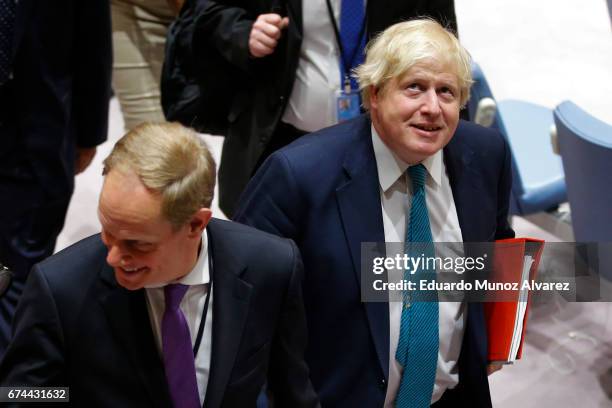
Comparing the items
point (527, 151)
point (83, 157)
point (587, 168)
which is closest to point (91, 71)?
point (83, 157)

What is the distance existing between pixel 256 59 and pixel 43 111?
68 cm

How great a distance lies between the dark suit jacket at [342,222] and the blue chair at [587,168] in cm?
60

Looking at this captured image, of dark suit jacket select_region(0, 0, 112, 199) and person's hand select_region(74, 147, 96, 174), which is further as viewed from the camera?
person's hand select_region(74, 147, 96, 174)

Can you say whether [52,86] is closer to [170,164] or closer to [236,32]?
[236,32]

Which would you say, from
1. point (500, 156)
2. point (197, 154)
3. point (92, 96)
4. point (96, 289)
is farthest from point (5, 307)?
A: point (500, 156)

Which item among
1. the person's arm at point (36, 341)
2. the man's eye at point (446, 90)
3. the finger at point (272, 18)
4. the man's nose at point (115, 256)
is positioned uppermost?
the finger at point (272, 18)

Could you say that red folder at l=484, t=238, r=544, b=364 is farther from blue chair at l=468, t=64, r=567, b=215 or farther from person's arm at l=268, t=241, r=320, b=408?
blue chair at l=468, t=64, r=567, b=215

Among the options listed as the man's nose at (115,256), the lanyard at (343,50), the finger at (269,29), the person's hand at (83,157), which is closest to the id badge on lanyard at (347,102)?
the lanyard at (343,50)

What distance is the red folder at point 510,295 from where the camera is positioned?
7.76ft

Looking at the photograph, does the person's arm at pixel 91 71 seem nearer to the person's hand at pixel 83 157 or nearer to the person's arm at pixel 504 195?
the person's hand at pixel 83 157

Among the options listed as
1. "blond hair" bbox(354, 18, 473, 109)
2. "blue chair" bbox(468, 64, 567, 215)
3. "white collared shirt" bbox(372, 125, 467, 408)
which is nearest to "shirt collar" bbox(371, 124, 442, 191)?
"white collared shirt" bbox(372, 125, 467, 408)

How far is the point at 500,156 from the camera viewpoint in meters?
2.37

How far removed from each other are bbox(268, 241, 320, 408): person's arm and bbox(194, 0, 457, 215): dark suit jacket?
945 mm

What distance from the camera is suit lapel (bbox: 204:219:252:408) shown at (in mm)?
1854
